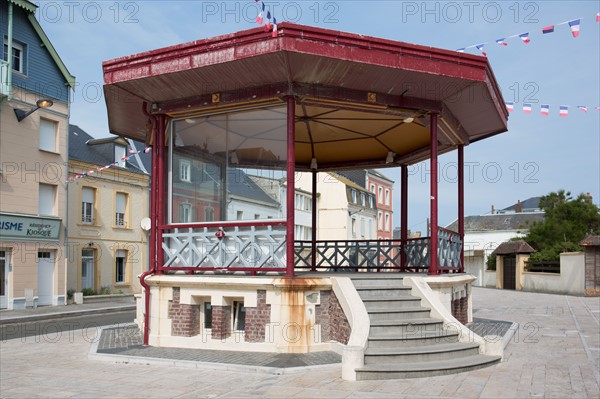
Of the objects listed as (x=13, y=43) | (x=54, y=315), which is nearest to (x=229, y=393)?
(x=54, y=315)

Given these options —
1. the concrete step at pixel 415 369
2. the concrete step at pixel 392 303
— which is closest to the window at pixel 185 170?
the concrete step at pixel 392 303

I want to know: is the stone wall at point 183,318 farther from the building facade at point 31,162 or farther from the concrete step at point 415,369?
the building facade at point 31,162

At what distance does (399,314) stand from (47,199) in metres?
20.1

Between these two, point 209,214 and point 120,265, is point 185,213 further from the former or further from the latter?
point 120,265

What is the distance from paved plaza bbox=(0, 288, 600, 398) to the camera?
7.46 metres

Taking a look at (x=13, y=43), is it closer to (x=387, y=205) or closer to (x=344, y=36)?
(x=344, y=36)

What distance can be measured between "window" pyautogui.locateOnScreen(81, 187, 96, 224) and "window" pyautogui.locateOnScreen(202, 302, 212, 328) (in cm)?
2013

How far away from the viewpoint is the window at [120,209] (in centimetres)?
3148

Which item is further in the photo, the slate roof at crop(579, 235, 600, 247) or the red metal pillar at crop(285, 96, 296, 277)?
the slate roof at crop(579, 235, 600, 247)

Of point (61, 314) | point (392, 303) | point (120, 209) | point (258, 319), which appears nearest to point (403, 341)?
point (392, 303)

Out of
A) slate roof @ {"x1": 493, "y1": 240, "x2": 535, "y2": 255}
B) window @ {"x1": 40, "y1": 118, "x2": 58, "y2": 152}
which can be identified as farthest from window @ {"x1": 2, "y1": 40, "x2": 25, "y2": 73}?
slate roof @ {"x1": 493, "y1": 240, "x2": 535, "y2": 255}

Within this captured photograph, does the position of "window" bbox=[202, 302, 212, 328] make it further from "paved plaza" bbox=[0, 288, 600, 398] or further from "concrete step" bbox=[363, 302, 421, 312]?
"concrete step" bbox=[363, 302, 421, 312]

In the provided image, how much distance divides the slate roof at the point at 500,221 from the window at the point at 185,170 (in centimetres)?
5939

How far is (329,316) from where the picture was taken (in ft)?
33.6
